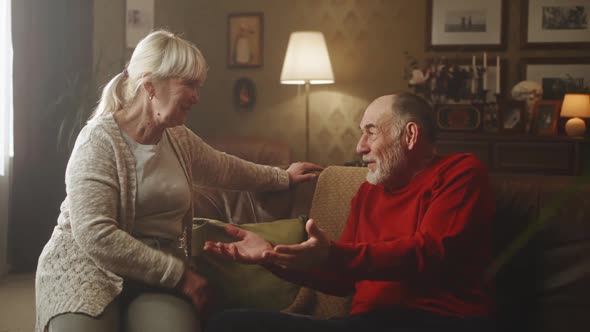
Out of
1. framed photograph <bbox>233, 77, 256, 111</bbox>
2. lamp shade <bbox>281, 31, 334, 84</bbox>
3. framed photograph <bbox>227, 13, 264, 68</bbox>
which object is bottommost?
framed photograph <bbox>233, 77, 256, 111</bbox>

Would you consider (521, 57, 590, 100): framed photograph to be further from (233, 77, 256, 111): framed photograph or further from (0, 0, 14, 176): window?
(0, 0, 14, 176): window

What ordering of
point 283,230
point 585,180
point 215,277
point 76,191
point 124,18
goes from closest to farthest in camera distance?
point 585,180, point 76,191, point 215,277, point 283,230, point 124,18

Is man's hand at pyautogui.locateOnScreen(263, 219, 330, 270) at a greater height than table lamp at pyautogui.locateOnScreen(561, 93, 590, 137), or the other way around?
table lamp at pyautogui.locateOnScreen(561, 93, 590, 137)

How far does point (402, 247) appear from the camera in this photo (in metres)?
1.38

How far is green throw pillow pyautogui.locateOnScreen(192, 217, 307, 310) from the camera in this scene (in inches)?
68.4

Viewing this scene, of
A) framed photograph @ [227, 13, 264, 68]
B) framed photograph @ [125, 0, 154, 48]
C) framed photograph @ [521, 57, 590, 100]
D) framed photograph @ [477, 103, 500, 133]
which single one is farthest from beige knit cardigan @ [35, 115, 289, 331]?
framed photograph @ [521, 57, 590, 100]

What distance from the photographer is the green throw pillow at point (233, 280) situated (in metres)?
1.74

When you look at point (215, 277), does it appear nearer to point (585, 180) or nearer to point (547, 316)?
point (547, 316)

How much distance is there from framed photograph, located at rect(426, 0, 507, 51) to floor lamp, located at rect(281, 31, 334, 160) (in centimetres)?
88

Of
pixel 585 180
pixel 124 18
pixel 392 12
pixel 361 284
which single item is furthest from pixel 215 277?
pixel 392 12

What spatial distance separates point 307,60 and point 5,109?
6.50ft

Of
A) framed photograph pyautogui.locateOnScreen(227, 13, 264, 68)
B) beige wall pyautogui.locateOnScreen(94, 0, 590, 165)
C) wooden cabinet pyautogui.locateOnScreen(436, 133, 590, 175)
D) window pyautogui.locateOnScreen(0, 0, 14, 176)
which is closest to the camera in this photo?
window pyautogui.locateOnScreen(0, 0, 14, 176)

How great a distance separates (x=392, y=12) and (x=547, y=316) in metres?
3.70

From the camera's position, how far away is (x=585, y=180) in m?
0.32
